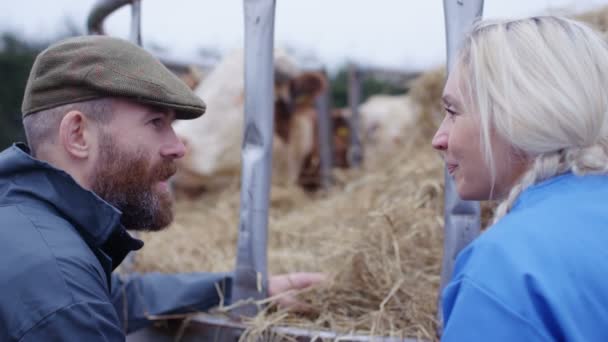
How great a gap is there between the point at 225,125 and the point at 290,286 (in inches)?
91.4

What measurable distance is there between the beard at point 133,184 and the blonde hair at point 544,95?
2.16 ft

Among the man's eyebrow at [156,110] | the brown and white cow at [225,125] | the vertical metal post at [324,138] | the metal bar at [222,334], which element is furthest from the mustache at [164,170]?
the vertical metal post at [324,138]

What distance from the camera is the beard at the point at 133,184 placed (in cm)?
128

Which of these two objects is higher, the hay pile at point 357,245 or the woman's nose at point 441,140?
the woman's nose at point 441,140

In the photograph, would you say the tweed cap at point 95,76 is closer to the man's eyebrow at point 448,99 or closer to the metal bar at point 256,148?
the metal bar at point 256,148

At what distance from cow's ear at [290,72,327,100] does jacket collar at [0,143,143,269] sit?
2853 millimetres

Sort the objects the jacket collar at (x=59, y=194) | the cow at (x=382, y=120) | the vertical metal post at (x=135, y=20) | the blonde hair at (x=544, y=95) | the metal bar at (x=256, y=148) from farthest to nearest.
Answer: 1. the cow at (x=382, y=120)
2. the vertical metal post at (x=135, y=20)
3. the metal bar at (x=256, y=148)
4. the jacket collar at (x=59, y=194)
5. the blonde hair at (x=544, y=95)

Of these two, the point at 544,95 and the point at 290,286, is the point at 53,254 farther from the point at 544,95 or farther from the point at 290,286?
the point at 544,95

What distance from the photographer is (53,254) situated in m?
1.06

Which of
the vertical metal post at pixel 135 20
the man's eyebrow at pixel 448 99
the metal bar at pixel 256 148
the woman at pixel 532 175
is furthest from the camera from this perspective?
the vertical metal post at pixel 135 20

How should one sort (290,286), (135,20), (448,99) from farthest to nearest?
(135,20), (290,286), (448,99)

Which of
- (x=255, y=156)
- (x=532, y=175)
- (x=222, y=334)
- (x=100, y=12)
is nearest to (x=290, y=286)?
(x=222, y=334)

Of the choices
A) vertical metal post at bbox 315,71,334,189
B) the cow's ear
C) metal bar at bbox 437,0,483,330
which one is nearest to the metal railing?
metal bar at bbox 437,0,483,330

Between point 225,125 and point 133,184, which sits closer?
point 133,184
